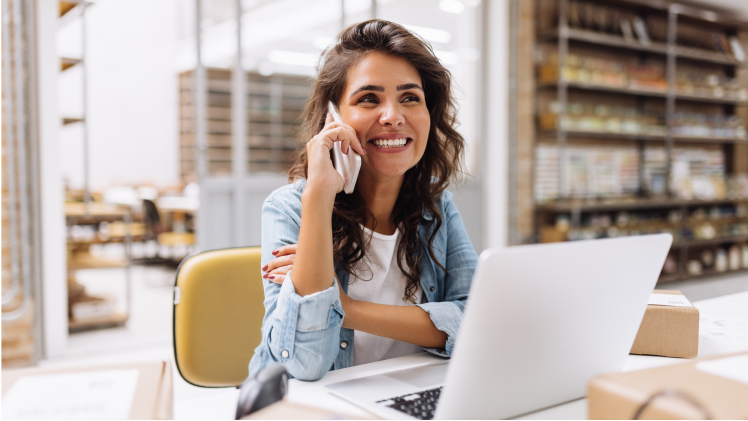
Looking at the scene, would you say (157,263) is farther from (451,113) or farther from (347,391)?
(347,391)

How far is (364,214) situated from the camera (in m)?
1.26

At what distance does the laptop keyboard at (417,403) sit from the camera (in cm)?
74

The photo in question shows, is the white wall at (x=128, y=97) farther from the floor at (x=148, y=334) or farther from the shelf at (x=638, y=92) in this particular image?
the shelf at (x=638, y=92)

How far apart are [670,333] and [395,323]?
52 centimetres

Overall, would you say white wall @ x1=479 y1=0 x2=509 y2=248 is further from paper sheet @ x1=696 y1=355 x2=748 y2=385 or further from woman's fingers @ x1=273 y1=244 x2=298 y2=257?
paper sheet @ x1=696 y1=355 x2=748 y2=385

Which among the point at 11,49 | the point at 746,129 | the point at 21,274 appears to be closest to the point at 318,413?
the point at 21,274

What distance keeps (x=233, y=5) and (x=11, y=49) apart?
123 centimetres

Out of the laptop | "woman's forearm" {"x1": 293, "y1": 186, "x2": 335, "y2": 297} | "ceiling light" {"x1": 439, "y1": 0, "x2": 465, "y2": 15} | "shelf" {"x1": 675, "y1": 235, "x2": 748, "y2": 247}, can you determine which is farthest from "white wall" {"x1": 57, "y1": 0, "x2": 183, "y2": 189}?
the laptop

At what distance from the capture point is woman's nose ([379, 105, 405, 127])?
117 cm

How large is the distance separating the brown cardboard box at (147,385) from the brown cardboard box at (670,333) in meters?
0.84

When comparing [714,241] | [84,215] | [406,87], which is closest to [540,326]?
[406,87]

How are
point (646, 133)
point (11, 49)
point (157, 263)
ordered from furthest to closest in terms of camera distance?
point (157, 263), point (646, 133), point (11, 49)

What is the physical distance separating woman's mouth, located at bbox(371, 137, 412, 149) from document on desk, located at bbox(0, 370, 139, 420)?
2.27 feet

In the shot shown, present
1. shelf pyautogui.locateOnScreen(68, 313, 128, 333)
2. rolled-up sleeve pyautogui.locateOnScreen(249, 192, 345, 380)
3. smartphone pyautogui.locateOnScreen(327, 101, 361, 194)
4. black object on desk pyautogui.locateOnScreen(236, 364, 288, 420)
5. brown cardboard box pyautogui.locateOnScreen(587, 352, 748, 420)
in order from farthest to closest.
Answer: shelf pyautogui.locateOnScreen(68, 313, 128, 333), smartphone pyautogui.locateOnScreen(327, 101, 361, 194), rolled-up sleeve pyautogui.locateOnScreen(249, 192, 345, 380), black object on desk pyautogui.locateOnScreen(236, 364, 288, 420), brown cardboard box pyautogui.locateOnScreen(587, 352, 748, 420)
